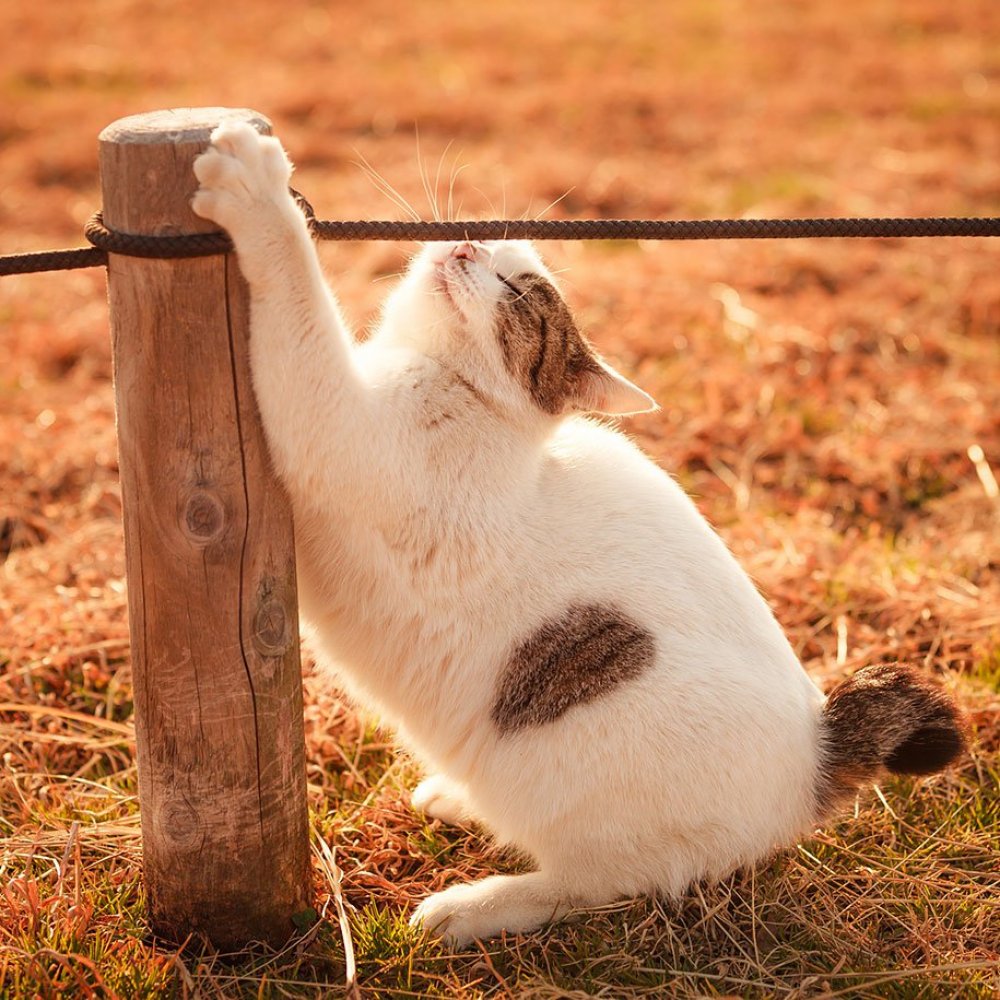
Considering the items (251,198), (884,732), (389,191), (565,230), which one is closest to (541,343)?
(565,230)

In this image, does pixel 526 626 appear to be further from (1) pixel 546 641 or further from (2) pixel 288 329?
(2) pixel 288 329

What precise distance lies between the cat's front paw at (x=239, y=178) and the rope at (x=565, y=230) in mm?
217

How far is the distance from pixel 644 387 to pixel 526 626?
3.10m

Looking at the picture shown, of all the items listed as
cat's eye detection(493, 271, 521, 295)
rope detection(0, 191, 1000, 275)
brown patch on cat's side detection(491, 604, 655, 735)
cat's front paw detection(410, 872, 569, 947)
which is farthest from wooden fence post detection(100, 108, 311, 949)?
cat's eye detection(493, 271, 521, 295)

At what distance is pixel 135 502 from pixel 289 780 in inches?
29.3

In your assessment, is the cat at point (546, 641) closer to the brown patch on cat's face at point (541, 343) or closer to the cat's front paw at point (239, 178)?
the brown patch on cat's face at point (541, 343)

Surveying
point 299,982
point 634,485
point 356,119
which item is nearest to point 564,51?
point 356,119

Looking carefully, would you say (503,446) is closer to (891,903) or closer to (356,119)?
(891,903)

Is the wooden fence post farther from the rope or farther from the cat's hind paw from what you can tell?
the cat's hind paw

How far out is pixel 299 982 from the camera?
263 centimetres

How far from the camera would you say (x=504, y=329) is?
9.80 ft

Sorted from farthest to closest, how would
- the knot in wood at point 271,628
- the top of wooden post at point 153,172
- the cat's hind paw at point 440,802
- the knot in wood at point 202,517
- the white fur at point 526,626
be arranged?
1. the cat's hind paw at point 440,802
2. the white fur at point 526,626
3. the knot in wood at point 271,628
4. the knot in wood at point 202,517
5. the top of wooden post at point 153,172

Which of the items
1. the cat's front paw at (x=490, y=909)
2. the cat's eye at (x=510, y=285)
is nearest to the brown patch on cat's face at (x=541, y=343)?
the cat's eye at (x=510, y=285)

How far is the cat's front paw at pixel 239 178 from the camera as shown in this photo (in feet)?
7.23
